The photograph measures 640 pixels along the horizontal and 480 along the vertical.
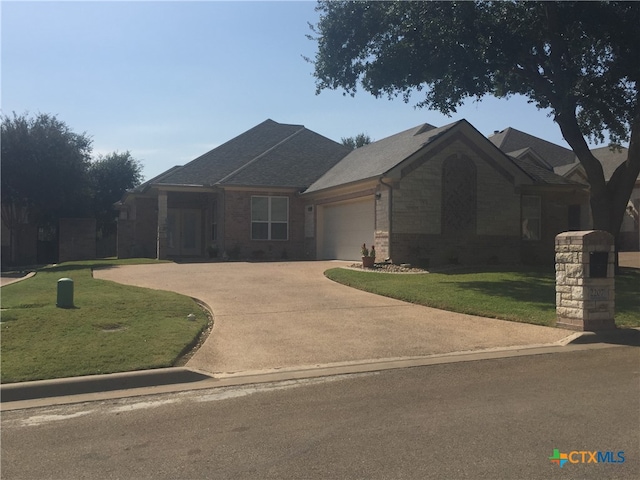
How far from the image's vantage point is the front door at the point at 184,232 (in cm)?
2867

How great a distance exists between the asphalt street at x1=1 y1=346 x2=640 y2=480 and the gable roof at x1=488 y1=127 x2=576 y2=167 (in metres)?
30.0

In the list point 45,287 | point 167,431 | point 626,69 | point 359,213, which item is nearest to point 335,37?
point 359,213

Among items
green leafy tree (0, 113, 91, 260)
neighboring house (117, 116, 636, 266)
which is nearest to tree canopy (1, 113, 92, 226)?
green leafy tree (0, 113, 91, 260)

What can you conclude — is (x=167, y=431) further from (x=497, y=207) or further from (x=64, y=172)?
(x=64, y=172)

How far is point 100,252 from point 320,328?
34.9 meters

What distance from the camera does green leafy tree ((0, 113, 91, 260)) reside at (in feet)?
87.1

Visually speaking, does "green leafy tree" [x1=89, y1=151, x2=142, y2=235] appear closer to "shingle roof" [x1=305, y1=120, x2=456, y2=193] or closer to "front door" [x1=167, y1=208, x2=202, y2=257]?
"front door" [x1=167, y1=208, x2=202, y2=257]

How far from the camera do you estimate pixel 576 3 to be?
52.4ft

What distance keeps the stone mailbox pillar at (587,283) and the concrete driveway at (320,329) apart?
1.40 feet

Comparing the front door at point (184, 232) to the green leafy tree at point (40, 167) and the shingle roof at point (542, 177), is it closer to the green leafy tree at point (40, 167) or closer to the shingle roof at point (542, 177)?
the green leafy tree at point (40, 167)

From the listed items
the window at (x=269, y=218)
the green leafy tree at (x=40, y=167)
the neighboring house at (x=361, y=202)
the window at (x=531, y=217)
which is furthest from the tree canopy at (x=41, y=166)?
A: the window at (x=531, y=217)

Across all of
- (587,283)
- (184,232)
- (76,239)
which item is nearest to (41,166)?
(76,239)

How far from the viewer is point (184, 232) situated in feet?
94.7

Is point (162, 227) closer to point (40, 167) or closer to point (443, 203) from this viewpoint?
point (40, 167)
